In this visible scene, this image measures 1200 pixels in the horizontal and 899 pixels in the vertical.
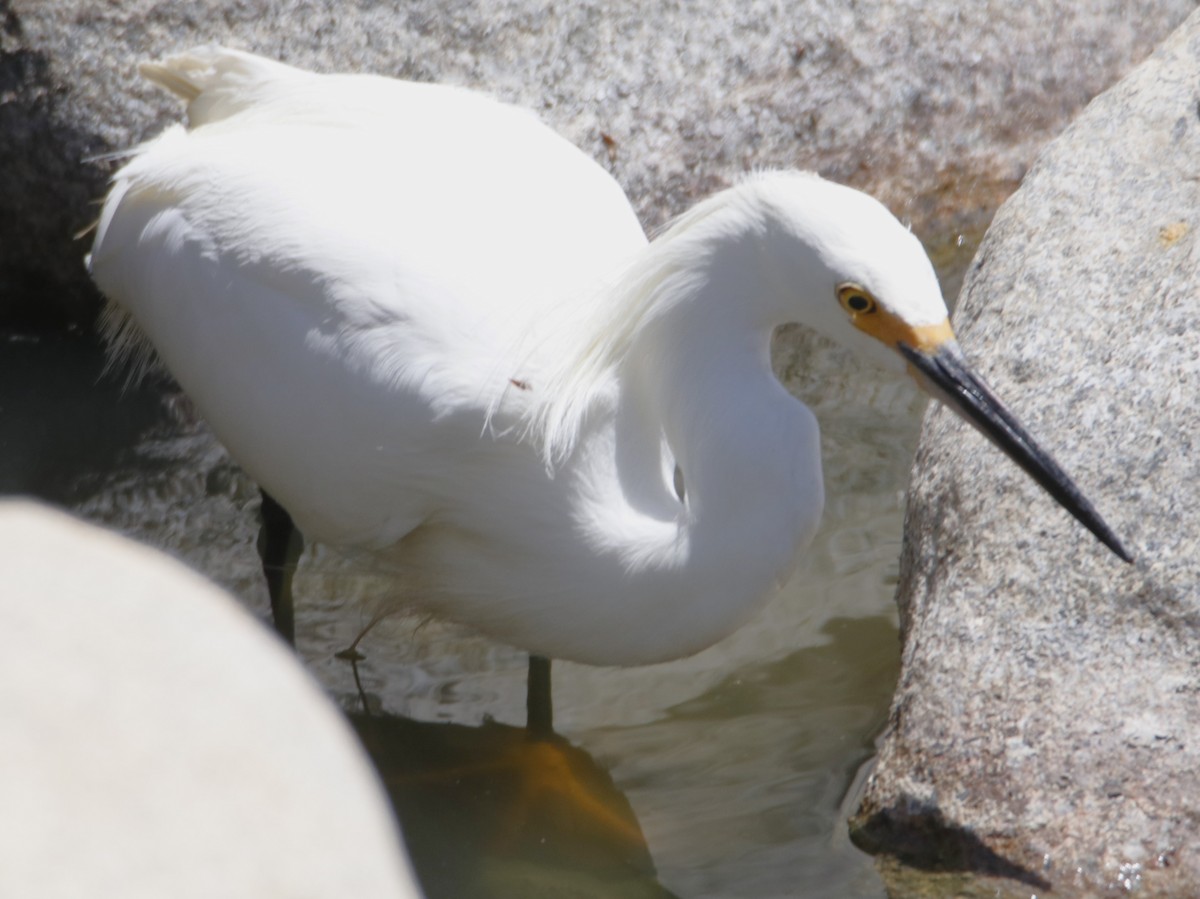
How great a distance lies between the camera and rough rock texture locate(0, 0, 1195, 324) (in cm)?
459

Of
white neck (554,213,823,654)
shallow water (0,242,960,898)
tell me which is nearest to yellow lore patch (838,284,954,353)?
white neck (554,213,823,654)

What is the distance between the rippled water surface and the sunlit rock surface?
7.66 ft

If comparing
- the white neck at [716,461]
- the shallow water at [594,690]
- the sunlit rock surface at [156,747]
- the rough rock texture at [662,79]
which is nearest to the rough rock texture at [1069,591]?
the shallow water at [594,690]

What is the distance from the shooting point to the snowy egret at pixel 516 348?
9.06 feet

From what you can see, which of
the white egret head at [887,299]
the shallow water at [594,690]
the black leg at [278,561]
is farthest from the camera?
the black leg at [278,561]

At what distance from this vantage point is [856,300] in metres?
2.66

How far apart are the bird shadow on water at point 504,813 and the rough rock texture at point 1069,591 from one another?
587mm

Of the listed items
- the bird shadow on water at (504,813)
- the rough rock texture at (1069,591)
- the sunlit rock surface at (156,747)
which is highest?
the sunlit rock surface at (156,747)

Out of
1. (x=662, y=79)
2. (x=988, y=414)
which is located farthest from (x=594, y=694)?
(x=662, y=79)

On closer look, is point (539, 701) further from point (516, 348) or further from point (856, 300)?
point (856, 300)

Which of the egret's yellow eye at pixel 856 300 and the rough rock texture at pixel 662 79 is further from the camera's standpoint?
the rough rock texture at pixel 662 79

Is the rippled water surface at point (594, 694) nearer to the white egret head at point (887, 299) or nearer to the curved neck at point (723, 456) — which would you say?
the curved neck at point (723, 456)

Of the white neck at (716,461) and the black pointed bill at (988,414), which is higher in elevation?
the black pointed bill at (988,414)

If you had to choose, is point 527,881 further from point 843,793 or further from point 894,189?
point 894,189
